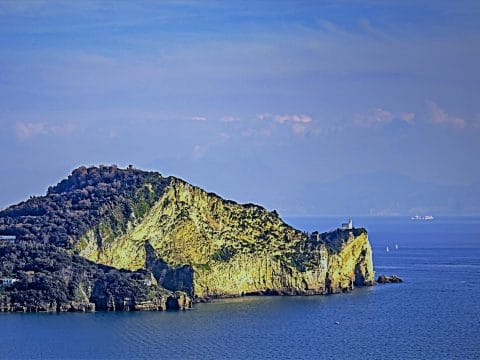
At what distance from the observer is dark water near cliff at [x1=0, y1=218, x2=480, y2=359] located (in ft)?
281

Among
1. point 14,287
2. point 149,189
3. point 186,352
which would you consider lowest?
point 186,352

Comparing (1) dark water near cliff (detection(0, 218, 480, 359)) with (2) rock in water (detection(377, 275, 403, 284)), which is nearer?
(1) dark water near cliff (detection(0, 218, 480, 359))

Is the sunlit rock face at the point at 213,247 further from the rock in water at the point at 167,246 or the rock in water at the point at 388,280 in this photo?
the rock in water at the point at 388,280

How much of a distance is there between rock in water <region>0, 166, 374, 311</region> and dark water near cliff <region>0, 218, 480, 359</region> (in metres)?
3.41

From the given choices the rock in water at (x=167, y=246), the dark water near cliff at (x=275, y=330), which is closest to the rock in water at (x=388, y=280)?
the rock in water at (x=167, y=246)

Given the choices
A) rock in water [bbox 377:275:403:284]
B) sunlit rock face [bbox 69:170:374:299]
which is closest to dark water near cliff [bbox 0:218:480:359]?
sunlit rock face [bbox 69:170:374:299]

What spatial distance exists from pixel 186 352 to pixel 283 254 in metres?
43.7

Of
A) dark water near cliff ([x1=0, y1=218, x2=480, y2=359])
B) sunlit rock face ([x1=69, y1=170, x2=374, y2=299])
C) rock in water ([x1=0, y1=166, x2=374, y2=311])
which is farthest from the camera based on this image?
sunlit rock face ([x1=69, y1=170, x2=374, y2=299])

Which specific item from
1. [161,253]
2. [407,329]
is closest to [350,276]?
[161,253]

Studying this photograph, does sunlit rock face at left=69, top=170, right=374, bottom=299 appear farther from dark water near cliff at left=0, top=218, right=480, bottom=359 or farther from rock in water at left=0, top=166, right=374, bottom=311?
dark water near cliff at left=0, top=218, right=480, bottom=359

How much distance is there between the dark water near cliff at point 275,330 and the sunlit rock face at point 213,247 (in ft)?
11.2

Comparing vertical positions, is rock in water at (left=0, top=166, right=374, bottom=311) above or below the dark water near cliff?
above

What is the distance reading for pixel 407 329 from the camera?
9875cm

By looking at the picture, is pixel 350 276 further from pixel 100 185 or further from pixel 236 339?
pixel 236 339
